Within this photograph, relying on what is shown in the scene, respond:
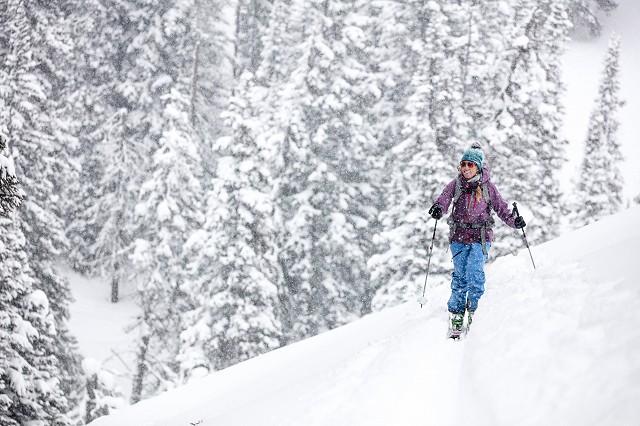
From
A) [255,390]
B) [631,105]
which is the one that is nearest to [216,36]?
[255,390]

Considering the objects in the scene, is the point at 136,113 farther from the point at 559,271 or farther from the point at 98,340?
the point at 559,271

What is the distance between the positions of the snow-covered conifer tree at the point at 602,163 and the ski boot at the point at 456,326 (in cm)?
2184

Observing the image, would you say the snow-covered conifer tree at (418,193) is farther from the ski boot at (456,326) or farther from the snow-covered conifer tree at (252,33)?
the snow-covered conifer tree at (252,33)

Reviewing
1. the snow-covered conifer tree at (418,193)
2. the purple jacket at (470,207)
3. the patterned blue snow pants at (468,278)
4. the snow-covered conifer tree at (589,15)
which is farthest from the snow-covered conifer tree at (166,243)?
the snow-covered conifer tree at (589,15)

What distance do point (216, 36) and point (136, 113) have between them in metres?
6.50

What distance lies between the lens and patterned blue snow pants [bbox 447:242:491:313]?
18.4 feet

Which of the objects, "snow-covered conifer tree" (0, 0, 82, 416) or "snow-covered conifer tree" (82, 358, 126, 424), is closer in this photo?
"snow-covered conifer tree" (82, 358, 126, 424)

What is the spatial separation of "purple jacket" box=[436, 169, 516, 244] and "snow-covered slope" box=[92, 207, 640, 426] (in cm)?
80

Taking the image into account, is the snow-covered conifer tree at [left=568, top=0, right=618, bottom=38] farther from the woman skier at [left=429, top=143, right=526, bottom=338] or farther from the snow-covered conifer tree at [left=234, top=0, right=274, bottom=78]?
the woman skier at [left=429, top=143, right=526, bottom=338]

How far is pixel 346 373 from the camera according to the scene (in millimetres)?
5453

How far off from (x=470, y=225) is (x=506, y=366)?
2.11 meters

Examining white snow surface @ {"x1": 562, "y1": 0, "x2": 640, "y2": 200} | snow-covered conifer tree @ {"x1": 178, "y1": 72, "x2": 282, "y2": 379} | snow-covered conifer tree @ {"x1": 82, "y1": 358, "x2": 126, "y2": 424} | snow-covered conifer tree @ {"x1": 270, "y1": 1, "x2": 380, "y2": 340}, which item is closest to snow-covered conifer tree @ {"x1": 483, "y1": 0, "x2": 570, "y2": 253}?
snow-covered conifer tree @ {"x1": 270, "y1": 1, "x2": 380, "y2": 340}

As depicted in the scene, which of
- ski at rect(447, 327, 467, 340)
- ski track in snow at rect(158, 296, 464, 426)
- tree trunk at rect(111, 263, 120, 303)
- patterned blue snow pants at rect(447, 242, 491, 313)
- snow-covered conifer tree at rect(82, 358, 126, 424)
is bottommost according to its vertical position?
tree trunk at rect(111, 263, 120, 303)

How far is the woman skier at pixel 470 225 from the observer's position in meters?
5.62
